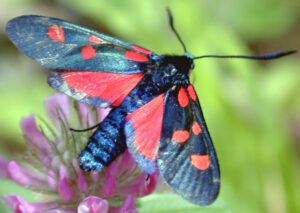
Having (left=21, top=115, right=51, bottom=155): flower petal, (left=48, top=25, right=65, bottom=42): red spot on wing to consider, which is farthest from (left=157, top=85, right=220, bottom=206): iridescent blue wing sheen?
(left=21, top=115, right=51, bottom=155): flower petal

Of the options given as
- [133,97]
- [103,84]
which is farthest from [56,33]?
[133,97]

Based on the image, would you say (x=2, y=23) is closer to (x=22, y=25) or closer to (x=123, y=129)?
(x=22, y=25)

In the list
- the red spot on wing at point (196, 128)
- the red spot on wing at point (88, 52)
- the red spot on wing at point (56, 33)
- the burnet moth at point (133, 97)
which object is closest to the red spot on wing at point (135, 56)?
the burnet moth at point (133, 97)

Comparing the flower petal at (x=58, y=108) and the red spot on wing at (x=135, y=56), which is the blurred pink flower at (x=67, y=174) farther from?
the red spot on wing at (x=135, y=56)

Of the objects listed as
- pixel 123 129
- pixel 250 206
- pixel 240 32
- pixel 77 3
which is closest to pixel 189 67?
pixel 123 129

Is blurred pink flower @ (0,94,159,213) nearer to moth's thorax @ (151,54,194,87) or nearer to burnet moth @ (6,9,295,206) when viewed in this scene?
burnet moth @ (6,9,295,206)
